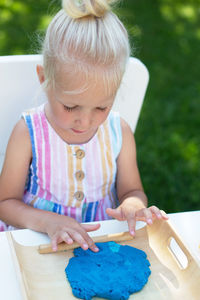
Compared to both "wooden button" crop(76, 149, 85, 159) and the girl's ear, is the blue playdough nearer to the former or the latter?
"wooden button" crop(76, 149, 85, 159)

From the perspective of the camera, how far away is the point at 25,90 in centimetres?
160

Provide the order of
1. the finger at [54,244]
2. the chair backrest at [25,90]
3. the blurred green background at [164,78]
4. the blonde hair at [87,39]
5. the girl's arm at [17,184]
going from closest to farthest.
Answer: the finger at [54,244]
the blonde hair at [87,39]
the girl's arm at [17,184]
the chair backrest at [25,90]
the blurred green background at [164,78]

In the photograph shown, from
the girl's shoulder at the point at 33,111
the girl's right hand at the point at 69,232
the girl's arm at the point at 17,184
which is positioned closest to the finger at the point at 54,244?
the girl's right hand at the point at 69,232

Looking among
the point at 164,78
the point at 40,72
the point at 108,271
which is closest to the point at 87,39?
the point at 40,72

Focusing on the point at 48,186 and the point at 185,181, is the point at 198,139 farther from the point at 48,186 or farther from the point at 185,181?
the point at 48,186

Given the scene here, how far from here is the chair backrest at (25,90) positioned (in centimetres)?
156

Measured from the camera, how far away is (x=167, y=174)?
2748 mm

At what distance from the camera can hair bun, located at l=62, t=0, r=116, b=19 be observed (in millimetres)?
1277

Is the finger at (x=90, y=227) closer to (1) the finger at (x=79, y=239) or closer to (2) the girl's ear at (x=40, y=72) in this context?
(1) the finger at (x=79, y=239)

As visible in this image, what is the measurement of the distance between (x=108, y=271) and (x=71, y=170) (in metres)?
0.51

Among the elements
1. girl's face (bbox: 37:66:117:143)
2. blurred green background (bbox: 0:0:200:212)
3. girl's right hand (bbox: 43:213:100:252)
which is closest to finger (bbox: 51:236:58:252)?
girl's right hand (bbox: 43:213:100:252)

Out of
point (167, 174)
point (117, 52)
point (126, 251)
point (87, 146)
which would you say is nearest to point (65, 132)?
point (87, 146)

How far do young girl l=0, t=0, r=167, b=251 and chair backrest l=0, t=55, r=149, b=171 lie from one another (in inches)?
2.5

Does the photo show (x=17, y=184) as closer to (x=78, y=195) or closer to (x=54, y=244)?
(x=78, y=195)
